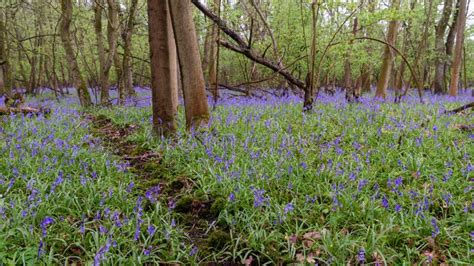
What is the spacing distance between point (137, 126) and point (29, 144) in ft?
10.2

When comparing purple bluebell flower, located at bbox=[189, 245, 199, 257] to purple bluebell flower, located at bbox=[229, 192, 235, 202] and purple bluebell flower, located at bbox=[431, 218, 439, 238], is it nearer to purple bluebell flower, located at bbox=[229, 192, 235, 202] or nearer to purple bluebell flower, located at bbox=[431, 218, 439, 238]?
purple bluebell flower, located at bbox=[229, 192, 235, 202]

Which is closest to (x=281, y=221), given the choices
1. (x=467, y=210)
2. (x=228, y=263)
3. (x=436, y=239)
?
(x=228, y=263)

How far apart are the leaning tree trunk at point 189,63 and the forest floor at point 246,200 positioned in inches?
16.9

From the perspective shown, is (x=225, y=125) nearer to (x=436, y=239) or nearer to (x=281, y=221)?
(x=281, y=221)

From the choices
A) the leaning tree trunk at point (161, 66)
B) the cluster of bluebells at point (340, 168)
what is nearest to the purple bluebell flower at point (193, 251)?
the cluster of bluebells at point (340, 168)

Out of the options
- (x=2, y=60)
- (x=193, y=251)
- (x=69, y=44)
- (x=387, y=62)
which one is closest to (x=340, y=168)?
(x=193, y=251)

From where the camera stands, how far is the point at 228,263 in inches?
120

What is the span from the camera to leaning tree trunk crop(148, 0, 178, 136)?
645 centimetres

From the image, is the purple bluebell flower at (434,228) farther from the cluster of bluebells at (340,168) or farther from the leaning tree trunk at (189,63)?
the leaning tree trunk at (189,63)

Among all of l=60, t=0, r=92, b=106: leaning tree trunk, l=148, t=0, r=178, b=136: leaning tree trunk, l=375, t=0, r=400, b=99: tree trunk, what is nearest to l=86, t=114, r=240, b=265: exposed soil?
l=148, t=0, r=178, b=136: leaning tree trunk

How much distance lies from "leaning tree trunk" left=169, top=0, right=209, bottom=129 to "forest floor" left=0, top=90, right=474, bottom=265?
0.43 meters

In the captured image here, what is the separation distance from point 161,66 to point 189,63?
60 cm

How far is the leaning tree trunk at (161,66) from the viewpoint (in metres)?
6.45

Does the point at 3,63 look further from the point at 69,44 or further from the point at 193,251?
the point at 193,251
